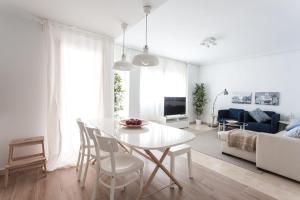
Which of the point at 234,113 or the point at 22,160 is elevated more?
the point at 234,113

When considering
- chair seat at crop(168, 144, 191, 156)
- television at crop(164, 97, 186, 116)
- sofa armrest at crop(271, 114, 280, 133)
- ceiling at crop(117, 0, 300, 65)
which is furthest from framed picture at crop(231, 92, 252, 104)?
chair seat at crop(168, 144, 191, 156)

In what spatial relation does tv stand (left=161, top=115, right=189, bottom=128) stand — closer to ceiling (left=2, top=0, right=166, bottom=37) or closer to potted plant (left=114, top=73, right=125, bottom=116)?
potted plant (left=114, top=73, right=125, bottom=116)

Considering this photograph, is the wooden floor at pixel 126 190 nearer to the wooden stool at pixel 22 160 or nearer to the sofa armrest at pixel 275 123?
the wooden stool at pixel 22 160

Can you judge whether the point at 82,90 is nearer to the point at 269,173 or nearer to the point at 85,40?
the point at 85,40

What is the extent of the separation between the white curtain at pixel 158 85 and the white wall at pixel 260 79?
1.40m

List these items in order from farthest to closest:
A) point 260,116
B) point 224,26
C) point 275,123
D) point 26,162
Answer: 1. point 260,116
2. point 275,123
3. point 224,26
4. point 26,162

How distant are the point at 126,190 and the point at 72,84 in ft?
6.46

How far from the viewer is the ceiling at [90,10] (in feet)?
6.77

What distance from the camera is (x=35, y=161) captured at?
7.26ft

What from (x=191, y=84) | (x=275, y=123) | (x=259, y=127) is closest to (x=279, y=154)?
(x=259, y=127)

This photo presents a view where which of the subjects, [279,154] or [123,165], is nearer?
[123,165]

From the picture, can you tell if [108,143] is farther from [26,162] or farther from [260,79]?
[260,79]

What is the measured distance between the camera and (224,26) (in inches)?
119

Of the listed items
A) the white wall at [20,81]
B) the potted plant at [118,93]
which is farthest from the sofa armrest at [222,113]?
the white wall at [20,81]
